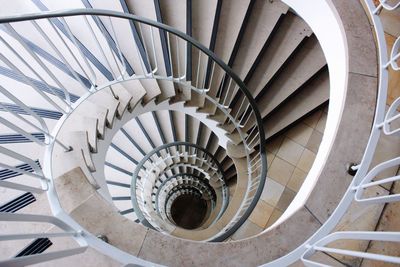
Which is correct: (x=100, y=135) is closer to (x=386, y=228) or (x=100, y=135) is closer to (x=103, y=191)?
(x=103, y=191)

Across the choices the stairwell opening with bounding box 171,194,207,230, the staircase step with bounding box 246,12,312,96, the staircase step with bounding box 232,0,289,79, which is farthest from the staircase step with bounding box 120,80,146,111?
the stairwell opening with bounding box 171,194,207,230

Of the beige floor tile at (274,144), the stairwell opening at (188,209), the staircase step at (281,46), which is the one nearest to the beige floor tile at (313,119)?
the beige floor tile at (274,144)

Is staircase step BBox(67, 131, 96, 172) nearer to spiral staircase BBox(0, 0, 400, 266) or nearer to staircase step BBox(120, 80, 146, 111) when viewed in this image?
spiral staircase BBox(0, 0, 400, 266)

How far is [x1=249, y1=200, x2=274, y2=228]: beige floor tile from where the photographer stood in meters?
4.78

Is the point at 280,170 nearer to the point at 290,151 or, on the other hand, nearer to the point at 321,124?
the point at 290,151

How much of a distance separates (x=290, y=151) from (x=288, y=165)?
250mm

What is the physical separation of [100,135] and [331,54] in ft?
9.51

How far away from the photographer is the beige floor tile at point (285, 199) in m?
4.82

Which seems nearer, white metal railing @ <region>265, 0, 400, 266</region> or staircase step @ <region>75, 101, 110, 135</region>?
white metal railing @ <region>265, 0, 400, 266</region>

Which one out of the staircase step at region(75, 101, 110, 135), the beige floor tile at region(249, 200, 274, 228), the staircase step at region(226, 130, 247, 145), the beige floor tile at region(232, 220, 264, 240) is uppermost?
the staircase step at region(226, 130, 247, 145)

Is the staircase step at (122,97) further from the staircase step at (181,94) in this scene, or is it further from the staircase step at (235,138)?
the staircase step at (235,138)

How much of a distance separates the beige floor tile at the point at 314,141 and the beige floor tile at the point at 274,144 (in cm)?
48

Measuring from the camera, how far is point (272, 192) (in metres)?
5.01

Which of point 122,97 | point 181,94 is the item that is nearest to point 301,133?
point 181,94
